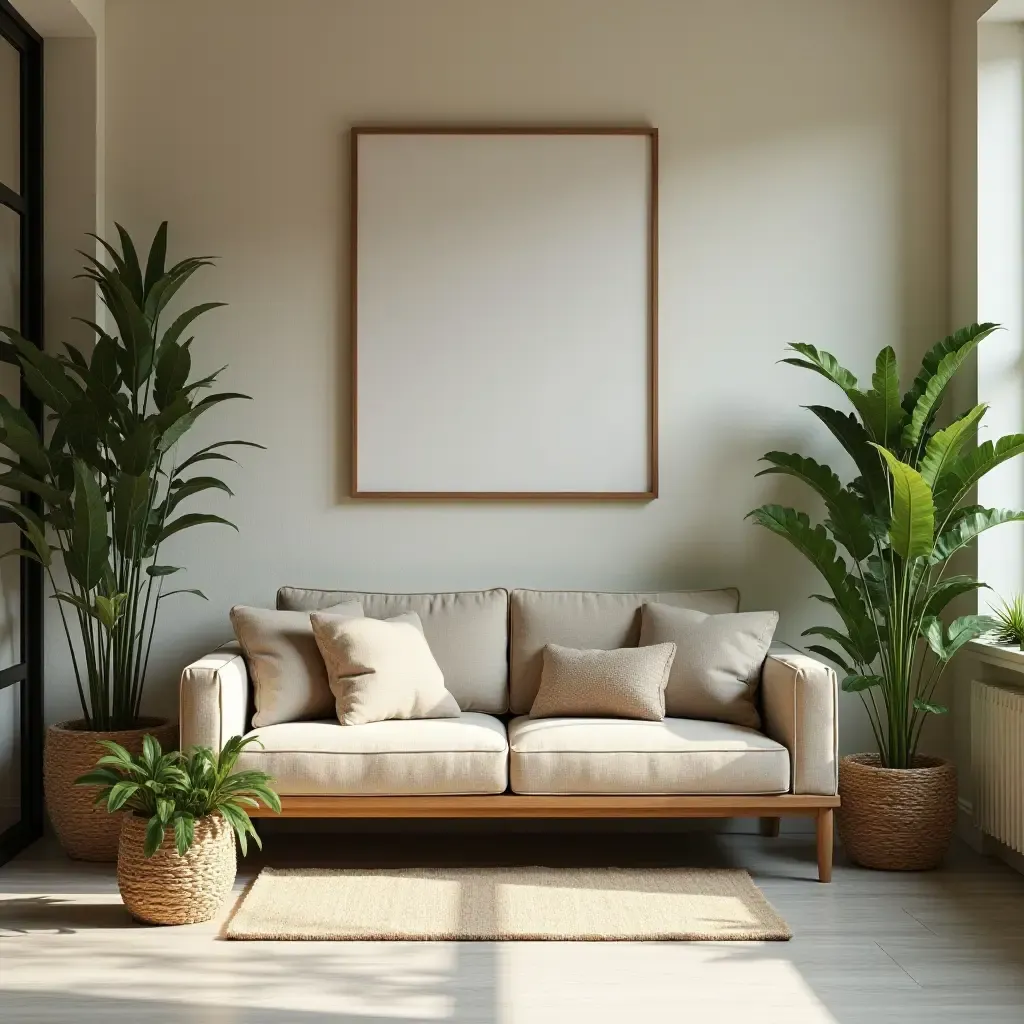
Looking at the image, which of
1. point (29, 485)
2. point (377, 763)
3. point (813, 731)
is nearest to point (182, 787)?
point (377, 763)

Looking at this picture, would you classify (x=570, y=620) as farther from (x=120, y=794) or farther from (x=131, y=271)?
(x=131, y=271)

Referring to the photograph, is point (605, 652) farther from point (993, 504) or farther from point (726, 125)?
point (726, 125)

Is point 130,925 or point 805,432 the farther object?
point 805,432

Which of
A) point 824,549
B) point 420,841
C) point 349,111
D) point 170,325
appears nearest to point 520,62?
point 349,111

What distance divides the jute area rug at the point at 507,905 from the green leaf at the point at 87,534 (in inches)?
42.5

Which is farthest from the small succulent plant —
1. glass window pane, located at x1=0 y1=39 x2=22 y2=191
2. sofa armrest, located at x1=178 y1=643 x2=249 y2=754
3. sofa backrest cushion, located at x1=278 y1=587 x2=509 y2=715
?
glass window pane, located at x1=0 y1=39 x2=22 y2=191

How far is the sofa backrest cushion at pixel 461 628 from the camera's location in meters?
3.98

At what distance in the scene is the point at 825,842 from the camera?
357 centimetres

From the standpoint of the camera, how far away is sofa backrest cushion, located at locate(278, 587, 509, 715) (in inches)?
157

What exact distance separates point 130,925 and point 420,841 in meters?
1.15

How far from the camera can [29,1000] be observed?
270cm

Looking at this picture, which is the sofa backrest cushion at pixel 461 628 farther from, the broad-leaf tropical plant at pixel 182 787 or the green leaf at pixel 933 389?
the green leaf at pixel 933 389

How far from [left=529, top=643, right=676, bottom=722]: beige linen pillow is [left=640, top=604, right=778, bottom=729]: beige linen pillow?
8 cm

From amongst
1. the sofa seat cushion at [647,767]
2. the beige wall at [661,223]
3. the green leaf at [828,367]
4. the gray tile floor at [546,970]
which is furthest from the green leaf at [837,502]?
the gray tile floor at [546,970]
